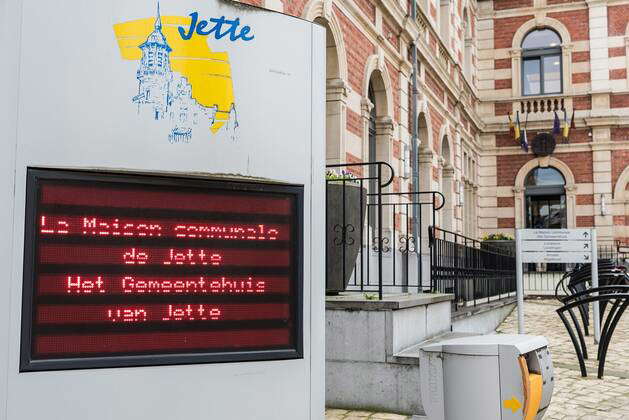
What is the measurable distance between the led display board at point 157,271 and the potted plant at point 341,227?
136 inches

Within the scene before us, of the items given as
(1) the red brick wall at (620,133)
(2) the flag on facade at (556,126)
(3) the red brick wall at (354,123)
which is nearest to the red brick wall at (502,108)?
(2) the flag on facade at (556,126)

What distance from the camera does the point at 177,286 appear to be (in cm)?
259

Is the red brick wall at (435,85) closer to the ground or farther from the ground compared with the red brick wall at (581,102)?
closer to the ground

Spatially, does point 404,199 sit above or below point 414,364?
above

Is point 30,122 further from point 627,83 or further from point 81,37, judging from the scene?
point 627,83

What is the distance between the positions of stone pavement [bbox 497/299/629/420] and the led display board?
136 inches

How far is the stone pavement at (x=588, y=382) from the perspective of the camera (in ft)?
18.0

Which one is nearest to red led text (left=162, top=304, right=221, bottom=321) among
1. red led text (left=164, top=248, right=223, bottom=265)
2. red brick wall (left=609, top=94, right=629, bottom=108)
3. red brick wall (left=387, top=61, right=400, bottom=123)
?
red led text (left=164, top=248, right=223, bottom=265)

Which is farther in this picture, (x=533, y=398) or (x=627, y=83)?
(x=627, y=83)

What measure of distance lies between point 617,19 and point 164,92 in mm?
27970

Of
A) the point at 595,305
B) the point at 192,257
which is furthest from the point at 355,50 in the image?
the point at 192,257

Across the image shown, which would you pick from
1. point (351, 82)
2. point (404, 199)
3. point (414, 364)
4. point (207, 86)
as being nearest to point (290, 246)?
point (207, 86)

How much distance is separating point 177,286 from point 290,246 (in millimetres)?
495

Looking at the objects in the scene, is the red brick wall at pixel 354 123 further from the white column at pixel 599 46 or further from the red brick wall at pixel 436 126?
the white column at pixel 599 46
